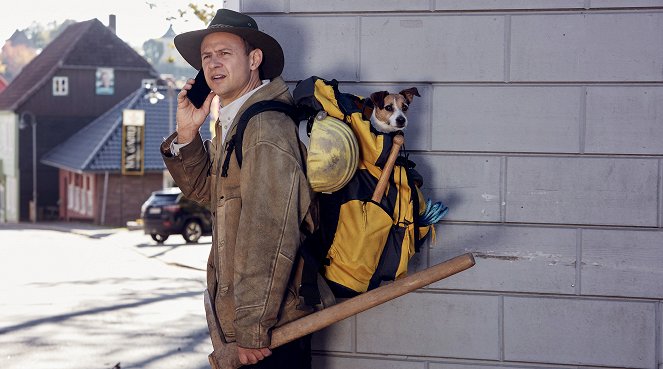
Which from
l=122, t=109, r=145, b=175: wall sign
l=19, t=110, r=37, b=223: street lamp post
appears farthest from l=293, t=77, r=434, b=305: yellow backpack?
l=19, t=110, r=37, b=223: street lamp post

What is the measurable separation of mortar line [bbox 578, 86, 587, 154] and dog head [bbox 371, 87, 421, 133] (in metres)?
0.96

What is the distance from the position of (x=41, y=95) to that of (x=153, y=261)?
28.9 meters

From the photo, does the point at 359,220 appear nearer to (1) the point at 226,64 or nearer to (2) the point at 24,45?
(1) the point at 226,64

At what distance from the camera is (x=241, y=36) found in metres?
4.52

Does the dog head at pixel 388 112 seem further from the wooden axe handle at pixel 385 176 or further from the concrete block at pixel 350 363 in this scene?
the concrete block at pixel 350 363

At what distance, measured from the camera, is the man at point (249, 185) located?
4.22m

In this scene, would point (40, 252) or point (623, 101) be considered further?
point (40, 252)

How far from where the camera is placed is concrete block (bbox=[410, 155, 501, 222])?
521cm

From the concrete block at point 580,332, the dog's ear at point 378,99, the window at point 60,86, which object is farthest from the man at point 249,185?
the window at point 60,86

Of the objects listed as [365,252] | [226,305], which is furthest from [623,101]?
[226,305]

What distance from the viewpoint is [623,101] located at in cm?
509

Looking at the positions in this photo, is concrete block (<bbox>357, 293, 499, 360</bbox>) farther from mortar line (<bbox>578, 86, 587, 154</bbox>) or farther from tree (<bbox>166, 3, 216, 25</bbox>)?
tree (<bbox>166, 3, 216, 25</bbox>)

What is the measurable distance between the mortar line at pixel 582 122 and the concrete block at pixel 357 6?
880mm

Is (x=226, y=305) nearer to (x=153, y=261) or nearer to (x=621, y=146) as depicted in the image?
(x=621, y=146)
